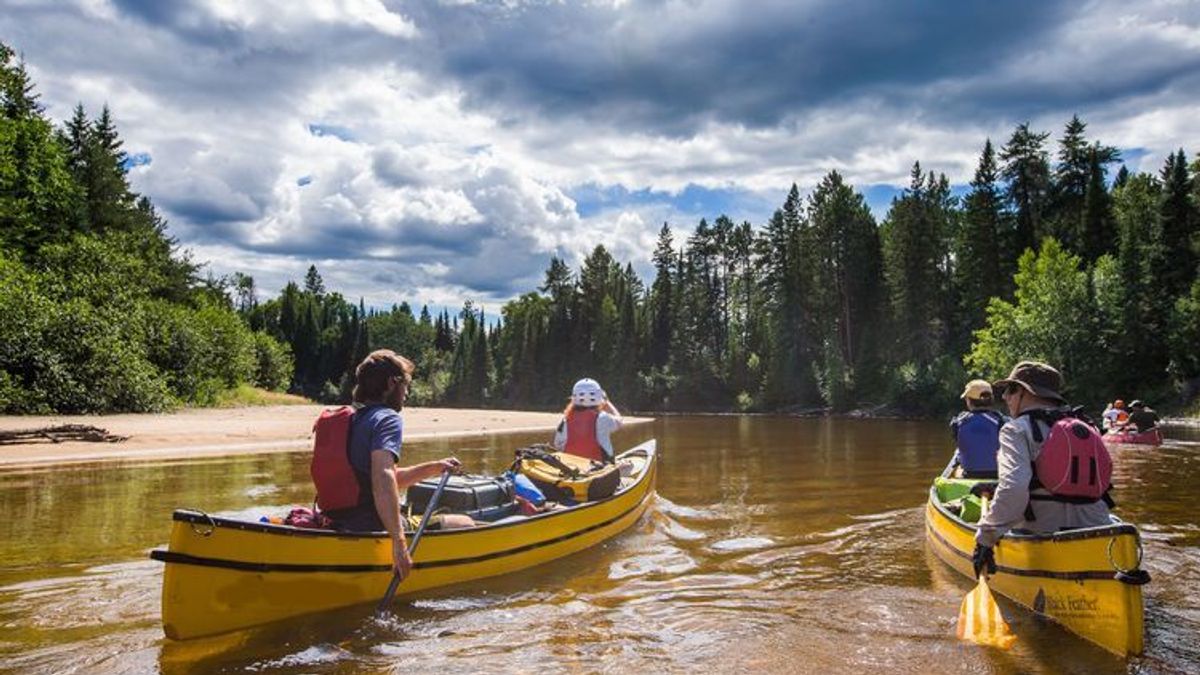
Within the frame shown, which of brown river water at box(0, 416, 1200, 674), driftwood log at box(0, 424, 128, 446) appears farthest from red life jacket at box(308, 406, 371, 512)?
driftwood log at box(0, 424, 128, 446)

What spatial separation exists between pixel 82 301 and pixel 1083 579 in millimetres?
32087

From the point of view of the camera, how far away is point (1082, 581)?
5.77 m

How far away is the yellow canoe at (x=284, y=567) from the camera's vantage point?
18.2 feet

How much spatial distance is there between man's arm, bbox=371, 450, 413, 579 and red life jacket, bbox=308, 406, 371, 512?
34 centimetres

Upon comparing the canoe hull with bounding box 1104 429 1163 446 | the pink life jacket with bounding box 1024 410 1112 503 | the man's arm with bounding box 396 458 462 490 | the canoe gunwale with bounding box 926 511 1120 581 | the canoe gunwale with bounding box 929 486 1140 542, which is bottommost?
the canoe hull with bounding box 1104 429 1163 446

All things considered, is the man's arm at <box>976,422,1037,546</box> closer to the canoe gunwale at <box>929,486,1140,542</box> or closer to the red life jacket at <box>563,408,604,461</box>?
the canoe gunwale at <box>929,486,1140,542</box>

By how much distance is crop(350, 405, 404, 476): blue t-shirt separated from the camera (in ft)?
19.5

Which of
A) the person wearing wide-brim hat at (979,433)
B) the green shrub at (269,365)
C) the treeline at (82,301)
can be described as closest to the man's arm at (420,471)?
the person wearing wide-brim hat at (979,433)

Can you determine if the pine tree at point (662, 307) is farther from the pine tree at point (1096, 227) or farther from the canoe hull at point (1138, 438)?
the canoe hull at point (1138, 438)

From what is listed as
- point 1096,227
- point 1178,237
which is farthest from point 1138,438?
point 1096,227

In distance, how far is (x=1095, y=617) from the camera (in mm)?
5680

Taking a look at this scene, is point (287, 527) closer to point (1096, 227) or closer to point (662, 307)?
point (1096, 227)

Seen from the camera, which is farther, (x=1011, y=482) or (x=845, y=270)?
(x=845, y=270)

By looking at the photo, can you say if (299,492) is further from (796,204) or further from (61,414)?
(796,204)
